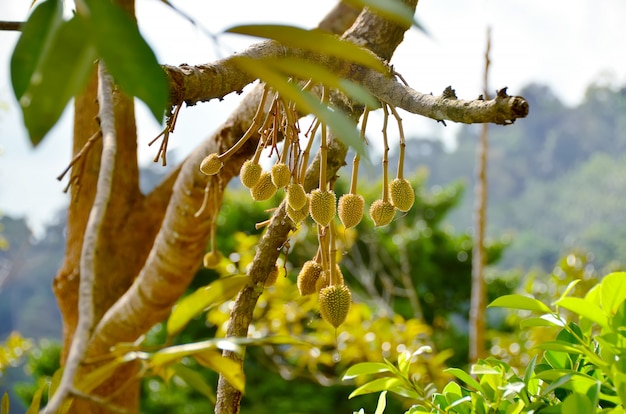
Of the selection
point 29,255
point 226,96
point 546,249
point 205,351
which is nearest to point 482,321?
point 226,96

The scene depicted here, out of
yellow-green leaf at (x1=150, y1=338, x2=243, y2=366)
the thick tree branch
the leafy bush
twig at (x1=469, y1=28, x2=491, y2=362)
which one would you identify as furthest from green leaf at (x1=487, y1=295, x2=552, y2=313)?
twig at (x1=469, y1=28, x2=491, y2=362)

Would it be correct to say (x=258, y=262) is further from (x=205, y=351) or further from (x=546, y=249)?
(x=546, y=249)

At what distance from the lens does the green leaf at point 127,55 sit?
0.18 metres

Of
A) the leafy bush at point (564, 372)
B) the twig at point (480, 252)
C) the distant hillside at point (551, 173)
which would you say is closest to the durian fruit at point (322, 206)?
the leafy bush at point (564, 372)

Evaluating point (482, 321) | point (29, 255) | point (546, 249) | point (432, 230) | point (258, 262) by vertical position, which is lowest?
point (546, 249)

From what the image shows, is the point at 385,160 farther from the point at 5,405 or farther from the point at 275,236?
the point at 5,405

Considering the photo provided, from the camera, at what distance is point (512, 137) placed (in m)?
17.5

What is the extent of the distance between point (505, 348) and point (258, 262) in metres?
1.88

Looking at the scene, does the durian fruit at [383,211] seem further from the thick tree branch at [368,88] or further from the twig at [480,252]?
the twig at [480,252]

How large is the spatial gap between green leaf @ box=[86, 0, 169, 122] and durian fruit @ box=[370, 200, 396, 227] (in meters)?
0.34

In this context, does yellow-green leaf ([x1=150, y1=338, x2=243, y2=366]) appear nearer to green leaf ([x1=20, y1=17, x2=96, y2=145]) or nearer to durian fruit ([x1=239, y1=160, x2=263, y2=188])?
green leaf ([x1=20, y1=17, x2=96, y2=145])

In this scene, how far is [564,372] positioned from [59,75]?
1.06 ft

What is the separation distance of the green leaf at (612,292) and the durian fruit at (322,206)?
0.18m

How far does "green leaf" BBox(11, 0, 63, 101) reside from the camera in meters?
0.20
